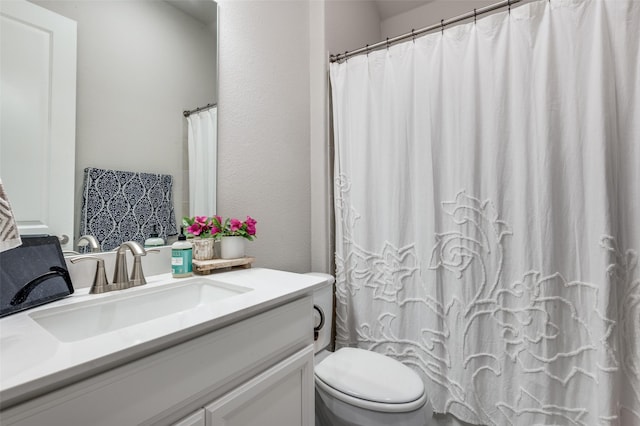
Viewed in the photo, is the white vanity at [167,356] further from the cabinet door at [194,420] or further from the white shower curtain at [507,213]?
the white shower curtain at [507,213]

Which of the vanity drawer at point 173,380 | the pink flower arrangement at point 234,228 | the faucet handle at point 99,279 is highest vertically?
the pink flower arrangement at point 234,228

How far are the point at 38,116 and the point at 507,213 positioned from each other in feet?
5.53

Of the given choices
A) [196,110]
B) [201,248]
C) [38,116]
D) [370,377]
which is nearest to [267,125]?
[196,110]

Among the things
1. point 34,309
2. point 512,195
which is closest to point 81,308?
point 34,309

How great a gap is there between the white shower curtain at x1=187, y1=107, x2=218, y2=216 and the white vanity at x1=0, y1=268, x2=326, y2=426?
333 millimetres

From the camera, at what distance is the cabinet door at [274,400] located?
2.41 feet

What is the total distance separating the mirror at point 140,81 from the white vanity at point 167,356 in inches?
11.5

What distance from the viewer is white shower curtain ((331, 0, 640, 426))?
3.66 feet

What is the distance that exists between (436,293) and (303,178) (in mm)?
929

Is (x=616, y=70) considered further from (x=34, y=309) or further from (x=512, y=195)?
(x=34, y=309)

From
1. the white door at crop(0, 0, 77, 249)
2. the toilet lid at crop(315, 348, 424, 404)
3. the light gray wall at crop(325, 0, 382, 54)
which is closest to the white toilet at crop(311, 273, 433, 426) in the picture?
the toilet lid at crop(315, 348, 424, 404)

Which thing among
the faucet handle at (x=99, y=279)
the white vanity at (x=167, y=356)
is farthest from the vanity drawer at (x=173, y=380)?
the faucet handle at (x=99, y=279)

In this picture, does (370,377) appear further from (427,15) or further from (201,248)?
(427,15)

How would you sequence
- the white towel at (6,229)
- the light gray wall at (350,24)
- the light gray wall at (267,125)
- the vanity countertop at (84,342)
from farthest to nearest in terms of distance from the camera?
the light gray wall at (350,24)
the light gray wall at (267,125)
the white towel at (6,229)
the vanity countertop at (84,342)
